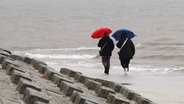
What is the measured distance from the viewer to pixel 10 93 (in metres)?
5.65

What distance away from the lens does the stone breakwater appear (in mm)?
5406

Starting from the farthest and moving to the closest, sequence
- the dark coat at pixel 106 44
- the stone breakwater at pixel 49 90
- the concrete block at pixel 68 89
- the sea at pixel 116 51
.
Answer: the dark coat at pixel 106 44, the sea at pixel 116 51, the concrete block at pixel 68 89, the stone breakwater at pixel 49 90

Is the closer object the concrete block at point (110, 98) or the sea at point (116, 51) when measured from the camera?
the concrete block at point (110, 98)

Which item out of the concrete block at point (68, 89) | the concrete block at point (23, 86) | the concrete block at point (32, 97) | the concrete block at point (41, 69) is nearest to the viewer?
the concrete block at point (32, 97)

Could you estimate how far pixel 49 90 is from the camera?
21.4 feet

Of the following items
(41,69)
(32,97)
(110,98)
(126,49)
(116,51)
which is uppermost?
(116,51)

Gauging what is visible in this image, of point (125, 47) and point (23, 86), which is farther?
point (125, 47)

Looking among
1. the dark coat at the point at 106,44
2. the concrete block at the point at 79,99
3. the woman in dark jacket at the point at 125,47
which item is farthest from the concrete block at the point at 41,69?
the woman in dark jacket at the point at 125,47

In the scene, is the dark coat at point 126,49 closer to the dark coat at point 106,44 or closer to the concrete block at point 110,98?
the dark coat at point 106,44

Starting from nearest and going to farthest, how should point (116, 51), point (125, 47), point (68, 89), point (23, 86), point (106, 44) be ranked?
point (23, 86) < point (68, 89) < point (106, 44) < point (125, 47) < point (116, 51)

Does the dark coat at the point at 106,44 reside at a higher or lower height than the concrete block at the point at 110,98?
higher

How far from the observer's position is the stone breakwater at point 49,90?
5406 mm

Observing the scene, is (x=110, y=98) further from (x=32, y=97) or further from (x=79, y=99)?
(x=32, y=97)

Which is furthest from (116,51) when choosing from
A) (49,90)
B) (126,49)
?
(49,90)
